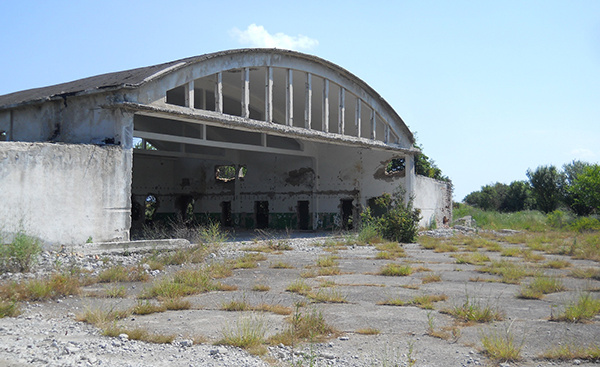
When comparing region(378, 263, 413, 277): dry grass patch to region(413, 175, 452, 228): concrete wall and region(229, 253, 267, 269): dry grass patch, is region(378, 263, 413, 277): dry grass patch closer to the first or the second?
region(229, 253, 267, 269): dry grass patch

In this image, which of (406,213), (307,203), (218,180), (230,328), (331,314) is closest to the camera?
(230,328)

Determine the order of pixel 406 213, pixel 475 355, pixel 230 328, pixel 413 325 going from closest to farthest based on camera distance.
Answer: pixel 475 355 → pixel 230 328 → pixel 413 325 → pixel 406 213

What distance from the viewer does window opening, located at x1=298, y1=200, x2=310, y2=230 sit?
26000mm

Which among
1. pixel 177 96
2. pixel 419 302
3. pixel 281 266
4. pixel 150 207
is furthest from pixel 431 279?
pixel 150 207

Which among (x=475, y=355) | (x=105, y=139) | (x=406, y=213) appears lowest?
(x=475, y=355)

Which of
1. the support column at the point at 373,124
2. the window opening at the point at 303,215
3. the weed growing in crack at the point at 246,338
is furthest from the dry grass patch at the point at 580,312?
the window opening at the point at 303,215

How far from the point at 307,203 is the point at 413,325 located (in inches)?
773

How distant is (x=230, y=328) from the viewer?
20.1 feet

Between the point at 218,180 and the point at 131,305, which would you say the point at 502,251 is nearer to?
the point at 131,305

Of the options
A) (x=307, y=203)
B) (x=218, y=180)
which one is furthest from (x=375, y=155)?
(x=218, y=180)

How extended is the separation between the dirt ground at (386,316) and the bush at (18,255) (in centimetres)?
171

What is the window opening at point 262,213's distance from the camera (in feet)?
90.3

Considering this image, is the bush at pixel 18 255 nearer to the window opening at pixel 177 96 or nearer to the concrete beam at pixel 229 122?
the concrete beam at pixel 229 122

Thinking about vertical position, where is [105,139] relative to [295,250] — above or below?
above
